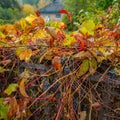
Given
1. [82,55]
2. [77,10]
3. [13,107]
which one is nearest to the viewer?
[82,55]

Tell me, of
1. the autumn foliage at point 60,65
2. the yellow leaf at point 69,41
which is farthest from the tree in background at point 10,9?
the yellow leaf at point 69,41

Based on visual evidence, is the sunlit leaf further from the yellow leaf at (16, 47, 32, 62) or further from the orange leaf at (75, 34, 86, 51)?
the yellow leaf at (16, 47, 32, 62)

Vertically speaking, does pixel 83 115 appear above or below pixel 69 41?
below

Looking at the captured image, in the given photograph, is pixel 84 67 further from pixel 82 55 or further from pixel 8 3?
pixel 8 3

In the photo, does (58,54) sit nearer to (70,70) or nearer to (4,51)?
(70,70)

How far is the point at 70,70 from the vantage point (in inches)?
61.5

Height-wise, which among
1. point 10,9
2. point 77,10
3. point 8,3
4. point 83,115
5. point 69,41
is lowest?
point 83,115

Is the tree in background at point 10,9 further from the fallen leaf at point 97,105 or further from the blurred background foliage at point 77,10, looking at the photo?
the fallen leaf at point 97,105

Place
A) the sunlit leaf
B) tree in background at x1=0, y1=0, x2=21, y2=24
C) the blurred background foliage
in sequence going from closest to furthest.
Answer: the sunlit leaf → the blurred background foliage → tree in background at x1=0, y1=0, x2=21, y2=24

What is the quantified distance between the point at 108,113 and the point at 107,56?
0.29 meters

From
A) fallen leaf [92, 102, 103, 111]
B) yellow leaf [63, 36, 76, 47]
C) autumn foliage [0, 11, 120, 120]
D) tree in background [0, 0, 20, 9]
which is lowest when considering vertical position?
fallen leaf [92, 102, 103, 111]

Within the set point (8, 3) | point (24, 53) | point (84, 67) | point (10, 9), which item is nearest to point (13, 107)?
point (24, 53)

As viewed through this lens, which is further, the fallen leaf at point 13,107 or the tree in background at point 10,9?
the tree in background at point 10,9

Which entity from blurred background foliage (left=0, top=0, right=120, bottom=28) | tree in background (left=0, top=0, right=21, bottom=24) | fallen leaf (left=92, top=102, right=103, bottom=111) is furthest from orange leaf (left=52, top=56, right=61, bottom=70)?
tree in background (left=0, top=0, right=21, bottom=24)
